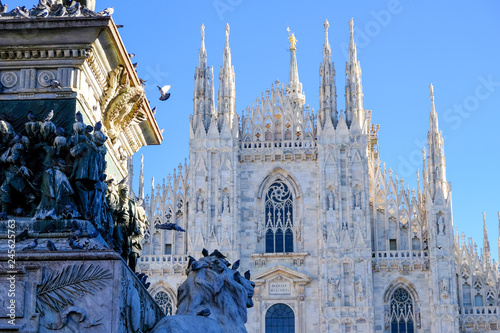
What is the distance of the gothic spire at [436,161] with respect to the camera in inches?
1375

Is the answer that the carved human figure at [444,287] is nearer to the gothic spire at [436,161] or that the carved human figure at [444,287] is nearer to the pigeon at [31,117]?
the gothic spire at [436,161]

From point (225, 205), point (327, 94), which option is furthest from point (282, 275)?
point (327, 94)

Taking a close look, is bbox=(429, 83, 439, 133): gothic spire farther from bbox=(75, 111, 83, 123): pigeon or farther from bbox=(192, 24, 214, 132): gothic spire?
bbox=(75, 111, 83, 123): pigeon

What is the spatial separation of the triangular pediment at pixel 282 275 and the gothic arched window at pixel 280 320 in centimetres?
114

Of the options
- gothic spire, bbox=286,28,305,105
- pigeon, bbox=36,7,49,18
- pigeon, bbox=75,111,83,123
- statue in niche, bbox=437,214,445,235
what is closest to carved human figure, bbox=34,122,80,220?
pigeon, bbox=75,111,83,123

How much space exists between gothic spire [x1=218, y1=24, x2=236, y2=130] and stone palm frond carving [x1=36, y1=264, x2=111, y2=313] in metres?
30.7

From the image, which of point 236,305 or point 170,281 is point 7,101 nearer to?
point 236,305

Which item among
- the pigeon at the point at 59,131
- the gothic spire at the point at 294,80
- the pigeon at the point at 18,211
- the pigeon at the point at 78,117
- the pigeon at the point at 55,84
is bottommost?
the pigeon at the point at 18,211

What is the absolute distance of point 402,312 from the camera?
3425cm

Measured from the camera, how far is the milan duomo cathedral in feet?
112

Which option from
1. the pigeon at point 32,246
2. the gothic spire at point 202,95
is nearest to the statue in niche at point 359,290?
the gothic spire at point 202,95

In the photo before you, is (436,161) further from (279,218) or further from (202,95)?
(202,95)

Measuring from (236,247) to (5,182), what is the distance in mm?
28834

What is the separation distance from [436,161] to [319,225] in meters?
5.24
